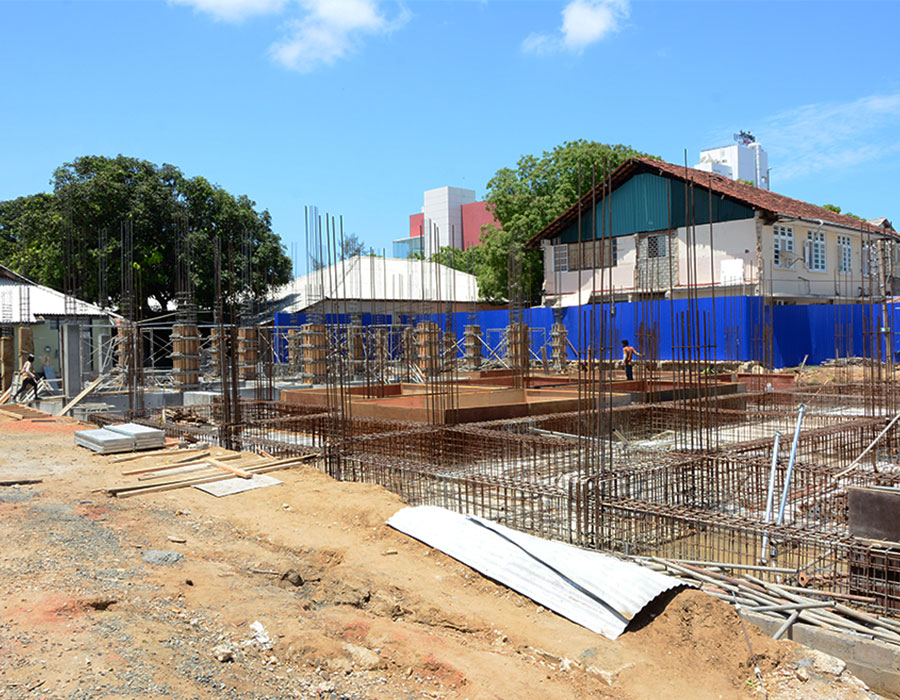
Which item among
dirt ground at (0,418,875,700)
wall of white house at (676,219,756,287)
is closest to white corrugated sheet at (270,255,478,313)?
wall of white house at (676,219,756,287)

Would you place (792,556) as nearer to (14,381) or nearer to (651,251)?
(14,381)

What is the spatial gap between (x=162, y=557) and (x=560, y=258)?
24192 millimetres

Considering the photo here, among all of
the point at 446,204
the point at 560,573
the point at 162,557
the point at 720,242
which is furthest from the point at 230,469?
the point at 446,204

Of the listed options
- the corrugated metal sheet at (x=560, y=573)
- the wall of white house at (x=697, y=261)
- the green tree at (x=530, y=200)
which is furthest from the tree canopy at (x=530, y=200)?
the corrugated metal sheet at (x=560, y=573)

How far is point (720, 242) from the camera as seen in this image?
79.5 feet

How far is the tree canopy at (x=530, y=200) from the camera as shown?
30000 mm

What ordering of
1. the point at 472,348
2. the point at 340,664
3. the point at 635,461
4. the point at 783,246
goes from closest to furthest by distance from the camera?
1. the point at 340,664
2. the point at 635,461
3. the point at 472,348
4. the point at 783,246

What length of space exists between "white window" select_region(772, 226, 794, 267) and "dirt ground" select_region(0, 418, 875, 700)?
2115 cm

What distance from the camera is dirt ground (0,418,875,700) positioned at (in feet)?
11.9

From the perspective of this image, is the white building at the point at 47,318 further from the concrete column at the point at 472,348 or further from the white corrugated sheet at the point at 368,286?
the concrete column at the point at 472,348

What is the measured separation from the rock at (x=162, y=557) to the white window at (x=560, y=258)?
23.8 m

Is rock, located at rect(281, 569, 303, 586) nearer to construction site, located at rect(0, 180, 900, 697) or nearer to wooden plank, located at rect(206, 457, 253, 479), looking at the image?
construction site, located at rect(0, 180, 900, 697)

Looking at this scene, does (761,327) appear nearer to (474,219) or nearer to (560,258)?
(560,258)

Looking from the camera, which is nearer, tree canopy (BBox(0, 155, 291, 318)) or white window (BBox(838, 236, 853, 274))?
white window (BBox(838, 236, 853, 274))
